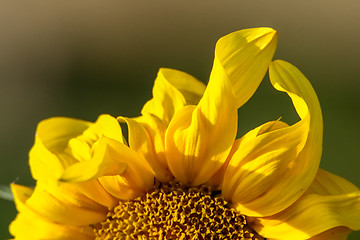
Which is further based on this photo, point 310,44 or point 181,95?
point 310,44

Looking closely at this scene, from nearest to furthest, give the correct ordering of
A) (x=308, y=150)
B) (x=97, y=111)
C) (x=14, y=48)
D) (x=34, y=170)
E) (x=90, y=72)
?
1. (x=308, y=150)
2. (x=34, y=170)
3. (x=97, y=111)
4. (x=90, y=72)
5. (x=14, y=48)

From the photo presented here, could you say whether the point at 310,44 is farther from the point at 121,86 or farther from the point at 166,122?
the point at 166,122

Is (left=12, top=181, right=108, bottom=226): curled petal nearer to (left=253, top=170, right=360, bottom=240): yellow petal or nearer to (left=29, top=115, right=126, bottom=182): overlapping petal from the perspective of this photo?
(left=29, top=115, right=126, bottom=182): overlapping petal

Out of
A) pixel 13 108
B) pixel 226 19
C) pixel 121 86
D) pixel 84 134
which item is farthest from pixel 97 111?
pixel 84 134

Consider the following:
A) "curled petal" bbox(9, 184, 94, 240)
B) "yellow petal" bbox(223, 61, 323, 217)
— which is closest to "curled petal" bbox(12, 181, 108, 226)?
"curled petal" bbox(9, 184, 94, 240)

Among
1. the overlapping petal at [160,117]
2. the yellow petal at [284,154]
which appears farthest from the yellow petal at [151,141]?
the yellow petal at [284,154]

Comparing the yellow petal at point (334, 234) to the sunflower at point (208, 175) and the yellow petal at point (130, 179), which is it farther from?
the yellow petal at point (130, 179)

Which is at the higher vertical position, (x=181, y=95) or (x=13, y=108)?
(x=181, y=95)
